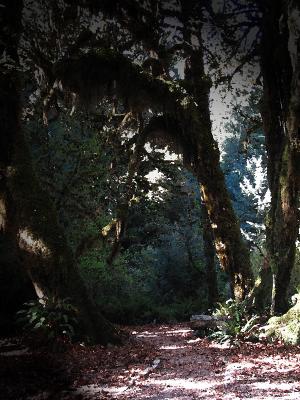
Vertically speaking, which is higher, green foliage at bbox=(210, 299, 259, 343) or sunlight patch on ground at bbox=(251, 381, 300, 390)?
green foliage at bbox=(210, 299, 259, 343)

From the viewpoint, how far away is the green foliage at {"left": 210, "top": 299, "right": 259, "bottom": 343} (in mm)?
9500

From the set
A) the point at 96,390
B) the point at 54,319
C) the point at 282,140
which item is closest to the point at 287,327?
the point at 96,390

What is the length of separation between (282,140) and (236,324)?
5.45 metres

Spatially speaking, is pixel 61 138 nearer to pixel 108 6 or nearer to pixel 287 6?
pixel 108 6

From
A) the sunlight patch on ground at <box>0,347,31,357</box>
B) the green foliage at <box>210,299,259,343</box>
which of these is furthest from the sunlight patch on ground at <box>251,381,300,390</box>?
the sunlight patch on ground at <box>0,347,31,357</box>

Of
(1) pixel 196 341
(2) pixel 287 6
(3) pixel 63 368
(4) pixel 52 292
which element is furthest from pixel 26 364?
(2) pixel 287 6

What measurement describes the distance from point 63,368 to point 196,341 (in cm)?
497

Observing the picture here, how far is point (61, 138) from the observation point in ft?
53.3

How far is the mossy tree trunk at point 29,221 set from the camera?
941cm

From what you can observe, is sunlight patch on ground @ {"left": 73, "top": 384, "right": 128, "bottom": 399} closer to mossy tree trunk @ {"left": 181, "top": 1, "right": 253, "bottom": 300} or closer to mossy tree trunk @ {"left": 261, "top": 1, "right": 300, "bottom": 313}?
mossy tree trunk @ {"left": 261, "top": 1, "right": 300, "bottom": 313}

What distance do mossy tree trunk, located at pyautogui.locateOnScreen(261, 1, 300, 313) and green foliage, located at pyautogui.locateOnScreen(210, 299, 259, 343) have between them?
0.81 meters

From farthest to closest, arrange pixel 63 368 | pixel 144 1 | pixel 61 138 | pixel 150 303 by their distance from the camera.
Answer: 1. pixel 150 303
2. pixel 61 138
3. pixel 144 1
4. pixel 63 368

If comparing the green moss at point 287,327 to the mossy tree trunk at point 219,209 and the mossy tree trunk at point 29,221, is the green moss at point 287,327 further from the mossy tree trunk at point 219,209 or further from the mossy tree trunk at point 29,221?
the mossy tree trunk at point 29,221

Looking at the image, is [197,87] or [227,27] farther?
[197,87]
